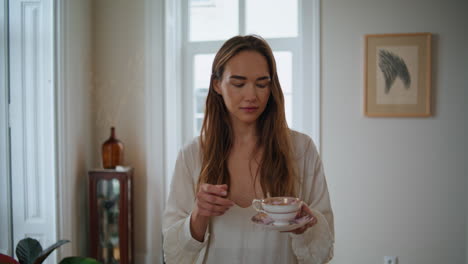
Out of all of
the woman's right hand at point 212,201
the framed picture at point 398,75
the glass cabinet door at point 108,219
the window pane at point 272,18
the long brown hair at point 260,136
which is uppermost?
the window pane at point 272,18

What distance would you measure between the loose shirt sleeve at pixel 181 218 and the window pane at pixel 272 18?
1.94 meters

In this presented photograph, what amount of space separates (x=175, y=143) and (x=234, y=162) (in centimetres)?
172

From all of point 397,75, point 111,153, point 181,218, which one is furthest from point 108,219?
point 397,75

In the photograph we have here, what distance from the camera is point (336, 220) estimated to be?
8.30ft

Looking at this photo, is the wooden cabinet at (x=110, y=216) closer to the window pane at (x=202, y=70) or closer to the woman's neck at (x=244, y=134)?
the window pane at (x=202, y=70)

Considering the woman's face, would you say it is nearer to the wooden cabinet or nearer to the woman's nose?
the woman's nose

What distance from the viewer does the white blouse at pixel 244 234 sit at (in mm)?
1081

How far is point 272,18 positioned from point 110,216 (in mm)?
2020

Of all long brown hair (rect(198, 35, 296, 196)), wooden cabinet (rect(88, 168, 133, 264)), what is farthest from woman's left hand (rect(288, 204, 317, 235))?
wooden cabinet (rect(88, 168, 133, 264))

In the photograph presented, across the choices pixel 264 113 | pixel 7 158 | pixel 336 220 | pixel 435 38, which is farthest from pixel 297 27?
pixel 7 158

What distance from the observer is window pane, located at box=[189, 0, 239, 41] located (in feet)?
9.57

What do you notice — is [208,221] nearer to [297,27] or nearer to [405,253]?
[405,253]

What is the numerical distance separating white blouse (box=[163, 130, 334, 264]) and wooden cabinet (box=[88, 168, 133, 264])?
1360 millimetres

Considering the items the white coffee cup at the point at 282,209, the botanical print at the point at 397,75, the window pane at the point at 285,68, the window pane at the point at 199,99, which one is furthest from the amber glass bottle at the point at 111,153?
the botanical print at the point at 397,75
